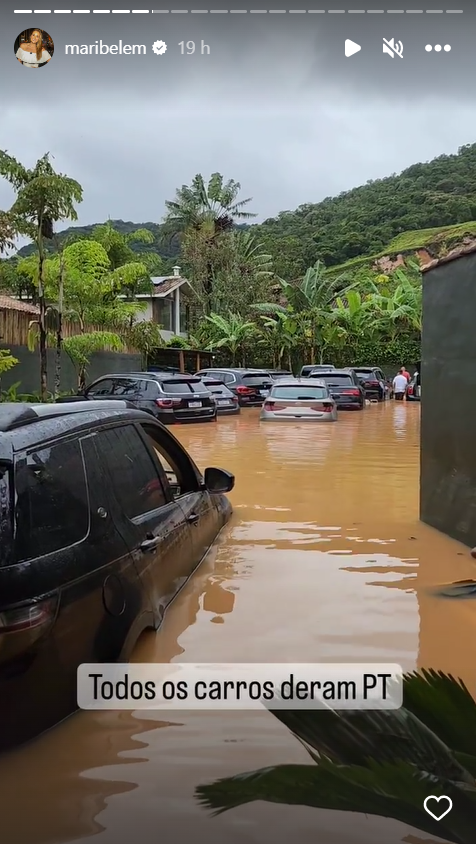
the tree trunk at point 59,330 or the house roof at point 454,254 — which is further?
the tree trunk at point 59,330

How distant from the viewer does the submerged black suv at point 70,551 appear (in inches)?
95.6

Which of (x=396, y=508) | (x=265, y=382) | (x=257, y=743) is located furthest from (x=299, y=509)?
(x=265, y=382)

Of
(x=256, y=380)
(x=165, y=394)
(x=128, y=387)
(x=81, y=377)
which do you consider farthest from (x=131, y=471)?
(x=256, y=380)

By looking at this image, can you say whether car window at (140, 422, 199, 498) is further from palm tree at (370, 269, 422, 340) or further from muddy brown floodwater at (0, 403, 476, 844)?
palm tree at (370, 269, 422, 340)

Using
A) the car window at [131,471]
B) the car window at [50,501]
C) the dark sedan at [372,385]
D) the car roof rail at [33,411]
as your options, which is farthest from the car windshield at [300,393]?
the car window at [50,501]

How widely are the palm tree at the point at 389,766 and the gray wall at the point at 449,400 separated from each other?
183 inches

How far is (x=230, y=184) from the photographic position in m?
42.7

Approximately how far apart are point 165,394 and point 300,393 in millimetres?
3440

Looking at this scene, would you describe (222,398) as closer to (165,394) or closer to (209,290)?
(165,394)

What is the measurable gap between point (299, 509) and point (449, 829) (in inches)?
259

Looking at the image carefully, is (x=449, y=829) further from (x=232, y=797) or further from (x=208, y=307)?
(x=208, y=307)

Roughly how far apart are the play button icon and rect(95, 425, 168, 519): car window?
6.44ft

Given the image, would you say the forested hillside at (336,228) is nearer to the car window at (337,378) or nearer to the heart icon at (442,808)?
the car window at (337,378)

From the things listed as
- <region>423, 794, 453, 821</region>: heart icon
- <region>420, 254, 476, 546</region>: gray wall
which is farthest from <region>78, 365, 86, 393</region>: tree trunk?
<region>423, 794, 453, 821</region>: heart icon
